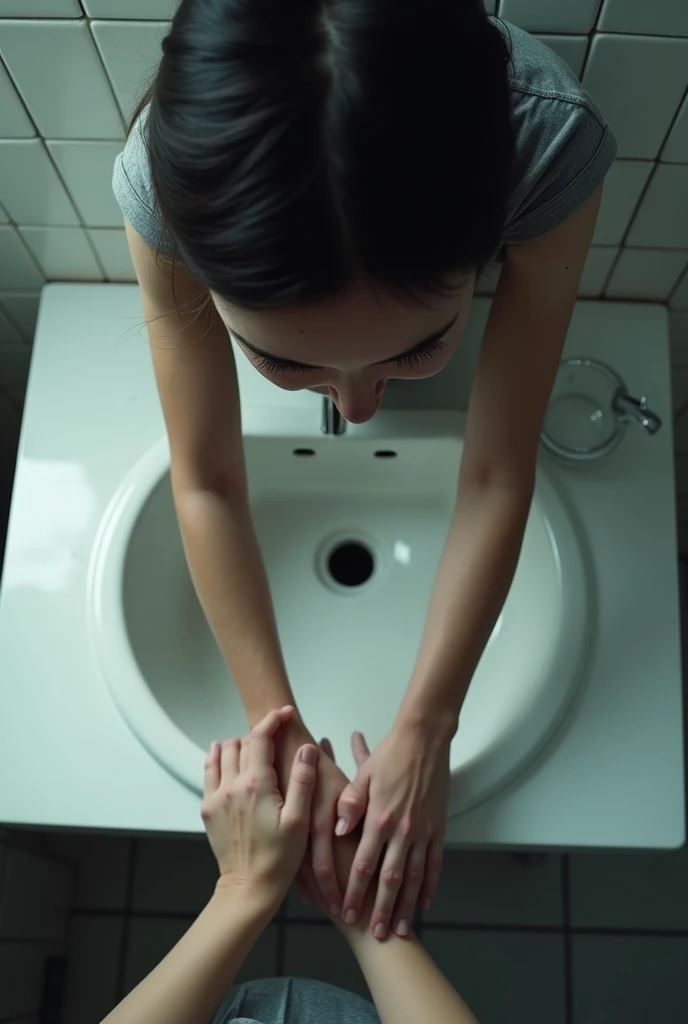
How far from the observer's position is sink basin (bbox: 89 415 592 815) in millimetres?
679

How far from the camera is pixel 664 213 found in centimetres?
72

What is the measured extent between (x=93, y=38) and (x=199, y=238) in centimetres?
30

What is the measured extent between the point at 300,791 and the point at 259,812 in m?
0.03

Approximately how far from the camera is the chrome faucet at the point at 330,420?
0.74 m

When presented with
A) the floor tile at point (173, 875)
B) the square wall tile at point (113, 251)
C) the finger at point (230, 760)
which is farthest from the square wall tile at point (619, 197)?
the floor tile at point (173, 875)

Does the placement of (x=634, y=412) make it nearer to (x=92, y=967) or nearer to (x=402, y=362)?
(x=402, y=362)

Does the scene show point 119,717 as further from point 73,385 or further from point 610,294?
point 610,294

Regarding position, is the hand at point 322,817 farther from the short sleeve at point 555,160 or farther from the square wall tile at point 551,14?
the square wall tile at point 551,14

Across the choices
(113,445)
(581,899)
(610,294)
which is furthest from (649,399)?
(581,899)

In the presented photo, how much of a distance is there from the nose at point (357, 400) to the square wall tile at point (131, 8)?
29 centimetres

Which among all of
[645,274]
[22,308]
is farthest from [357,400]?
[22,308]

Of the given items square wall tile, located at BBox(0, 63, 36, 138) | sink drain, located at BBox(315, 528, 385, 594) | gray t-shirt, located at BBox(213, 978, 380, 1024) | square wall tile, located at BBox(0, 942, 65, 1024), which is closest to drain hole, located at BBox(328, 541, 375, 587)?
sink drain, located at BBox(315, 528, 385, 594)

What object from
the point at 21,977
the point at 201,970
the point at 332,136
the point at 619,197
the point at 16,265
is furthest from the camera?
the point at 21,977

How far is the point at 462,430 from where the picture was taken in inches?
30.0
